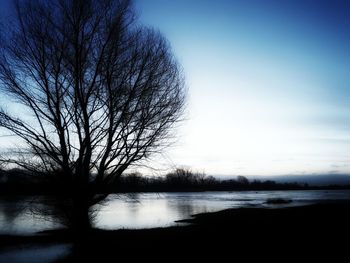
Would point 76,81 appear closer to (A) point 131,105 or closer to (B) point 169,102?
(A) point 131,105

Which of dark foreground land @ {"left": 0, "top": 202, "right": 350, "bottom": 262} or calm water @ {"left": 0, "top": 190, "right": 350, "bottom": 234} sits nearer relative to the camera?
dark foreground land @ {"left": 0, "top": 202, "right": 350, "bottom": 262}

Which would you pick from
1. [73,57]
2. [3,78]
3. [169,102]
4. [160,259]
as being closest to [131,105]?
[169,102]

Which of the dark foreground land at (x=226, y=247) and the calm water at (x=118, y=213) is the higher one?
the calm water at (x=118, y=213)

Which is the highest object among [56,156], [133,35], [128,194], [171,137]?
[133,35]

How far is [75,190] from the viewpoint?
12023mm

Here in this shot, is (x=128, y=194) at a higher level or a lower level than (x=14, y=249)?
higher

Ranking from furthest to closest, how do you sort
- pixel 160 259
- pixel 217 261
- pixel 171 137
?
pixel 171 137 → pixel 160 259 → pixel 217 261

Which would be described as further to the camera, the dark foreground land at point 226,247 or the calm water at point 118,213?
the calm water at point 118,213

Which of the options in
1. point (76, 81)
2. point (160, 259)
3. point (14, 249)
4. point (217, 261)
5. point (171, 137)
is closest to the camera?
point (217, 261)

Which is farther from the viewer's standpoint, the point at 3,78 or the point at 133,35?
the point at 133,35

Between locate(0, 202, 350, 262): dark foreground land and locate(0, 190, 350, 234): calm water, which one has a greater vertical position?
locate(0, 190, 350, 234): calm water

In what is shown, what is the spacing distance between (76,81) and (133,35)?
10.5 ft

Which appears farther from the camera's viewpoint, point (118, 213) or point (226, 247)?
point (118, 213)

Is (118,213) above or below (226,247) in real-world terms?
above
